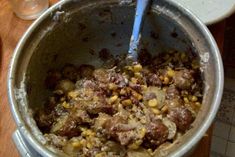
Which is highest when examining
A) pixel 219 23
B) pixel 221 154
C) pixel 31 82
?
pixel 219 23

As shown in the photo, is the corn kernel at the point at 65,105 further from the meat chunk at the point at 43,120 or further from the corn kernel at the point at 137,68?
the corn kernel at the point at 137,68

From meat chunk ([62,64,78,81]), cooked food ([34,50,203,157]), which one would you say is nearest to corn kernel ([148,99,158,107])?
cooked food ([34,50,203,157])

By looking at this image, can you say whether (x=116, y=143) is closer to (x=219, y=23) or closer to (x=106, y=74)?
(x=106, y=74)

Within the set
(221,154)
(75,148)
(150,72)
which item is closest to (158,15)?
(150,72)

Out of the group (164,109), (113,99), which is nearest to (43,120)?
(113,99)

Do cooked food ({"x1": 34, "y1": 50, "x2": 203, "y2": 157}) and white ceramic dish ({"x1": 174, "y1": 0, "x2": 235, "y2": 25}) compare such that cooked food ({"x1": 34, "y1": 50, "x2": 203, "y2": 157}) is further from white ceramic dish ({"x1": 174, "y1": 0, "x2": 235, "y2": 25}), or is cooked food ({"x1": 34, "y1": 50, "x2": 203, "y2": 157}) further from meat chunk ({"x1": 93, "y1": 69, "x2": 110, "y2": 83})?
white ceramic dish ({"x1": 174, "y1": 0, "x2": 235, "y2": 25})
